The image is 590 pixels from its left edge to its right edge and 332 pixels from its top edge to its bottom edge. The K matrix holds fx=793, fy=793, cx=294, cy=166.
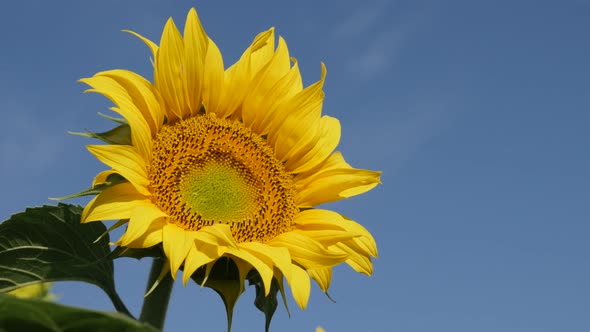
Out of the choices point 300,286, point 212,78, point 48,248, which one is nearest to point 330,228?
point 300,286

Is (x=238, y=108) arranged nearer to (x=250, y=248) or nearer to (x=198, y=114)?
(x=198, y=114)

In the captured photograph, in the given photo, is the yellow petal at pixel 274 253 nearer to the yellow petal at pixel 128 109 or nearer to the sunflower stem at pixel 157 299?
the sunflower stem at pixel 157 299

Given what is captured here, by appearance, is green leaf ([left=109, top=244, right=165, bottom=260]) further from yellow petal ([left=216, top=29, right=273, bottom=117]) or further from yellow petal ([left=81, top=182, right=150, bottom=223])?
yellow petal ([left=216, top=29, right=273, bottom=117])

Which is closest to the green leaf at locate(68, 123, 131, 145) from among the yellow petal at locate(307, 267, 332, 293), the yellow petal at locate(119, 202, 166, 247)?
the yellow petal at locate(119, 202, 166, 247)

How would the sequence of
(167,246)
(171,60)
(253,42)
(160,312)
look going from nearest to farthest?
(167,246), (160,312), (171,60), (253,42)

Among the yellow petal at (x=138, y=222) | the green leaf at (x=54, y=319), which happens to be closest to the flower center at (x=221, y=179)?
the yellow petal at (x=138, y=222)

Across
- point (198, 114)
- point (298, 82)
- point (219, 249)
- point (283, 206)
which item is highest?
point (298, 82)

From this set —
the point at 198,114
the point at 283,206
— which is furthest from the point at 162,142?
the point at 283,206

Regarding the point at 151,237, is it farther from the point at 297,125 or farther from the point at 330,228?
the point at 297,125

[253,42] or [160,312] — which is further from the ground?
[253,42]
